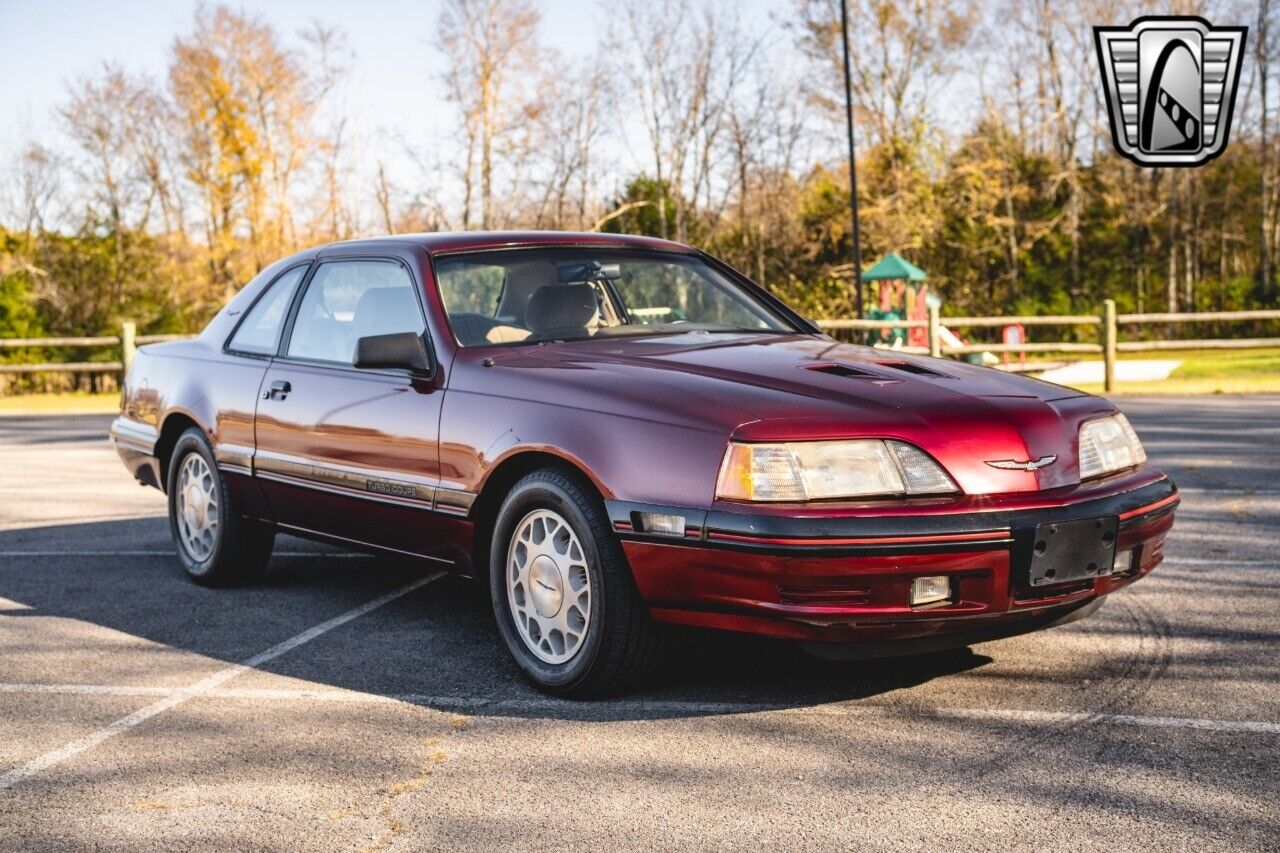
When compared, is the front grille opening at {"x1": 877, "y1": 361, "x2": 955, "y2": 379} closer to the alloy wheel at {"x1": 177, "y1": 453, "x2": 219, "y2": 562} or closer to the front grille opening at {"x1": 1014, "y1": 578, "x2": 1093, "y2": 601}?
the front grille opening at {"x1": 1014, "y1": 578, "x2": 1093, "y2": 601}

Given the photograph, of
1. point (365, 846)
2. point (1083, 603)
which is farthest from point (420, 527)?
point (1083, 603)

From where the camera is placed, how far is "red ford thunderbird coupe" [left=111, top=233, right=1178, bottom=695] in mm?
3859

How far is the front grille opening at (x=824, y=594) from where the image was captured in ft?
12.5

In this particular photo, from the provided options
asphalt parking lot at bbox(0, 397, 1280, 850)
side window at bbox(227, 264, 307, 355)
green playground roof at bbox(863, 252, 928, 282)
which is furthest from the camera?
green playground roof at bbox(863, 252, 928, 282)

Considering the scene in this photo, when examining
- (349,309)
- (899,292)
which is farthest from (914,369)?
(899,292)

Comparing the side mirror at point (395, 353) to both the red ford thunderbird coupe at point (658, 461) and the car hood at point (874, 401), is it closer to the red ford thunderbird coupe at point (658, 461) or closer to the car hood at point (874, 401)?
the red ford thunderbird coupe at point (658, 461)

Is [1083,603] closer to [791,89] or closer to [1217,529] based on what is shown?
[1217,529]

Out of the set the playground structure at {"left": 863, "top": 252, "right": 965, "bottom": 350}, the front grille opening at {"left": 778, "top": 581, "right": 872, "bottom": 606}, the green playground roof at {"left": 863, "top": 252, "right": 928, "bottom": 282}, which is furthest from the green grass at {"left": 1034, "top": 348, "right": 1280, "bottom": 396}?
the front grille opening at {"left": 778, "top": 581, "right": 872, "bottom": 606}

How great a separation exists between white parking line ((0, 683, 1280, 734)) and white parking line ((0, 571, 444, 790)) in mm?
90

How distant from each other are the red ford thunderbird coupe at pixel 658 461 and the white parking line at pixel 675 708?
0.12m

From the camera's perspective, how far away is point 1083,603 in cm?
420

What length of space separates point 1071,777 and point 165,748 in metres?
2.44

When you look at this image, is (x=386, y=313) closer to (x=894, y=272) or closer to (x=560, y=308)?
(x=560, y=308)

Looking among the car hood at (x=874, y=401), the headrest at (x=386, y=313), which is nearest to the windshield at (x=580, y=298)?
the headrest at (x=386, y=313)
